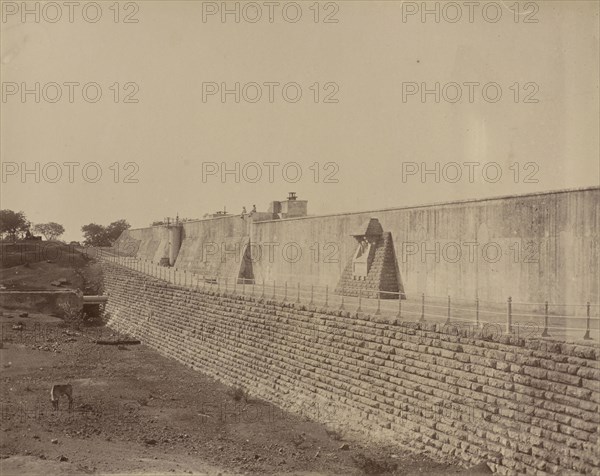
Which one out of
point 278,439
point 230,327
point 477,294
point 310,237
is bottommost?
point 278,439

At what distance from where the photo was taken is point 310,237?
72.6ft

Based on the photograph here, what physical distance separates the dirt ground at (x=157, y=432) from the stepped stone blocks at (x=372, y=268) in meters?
4.28

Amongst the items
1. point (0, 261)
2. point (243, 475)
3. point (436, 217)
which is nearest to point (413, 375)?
point (243, 475)

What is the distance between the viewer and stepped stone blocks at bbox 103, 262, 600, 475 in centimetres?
813

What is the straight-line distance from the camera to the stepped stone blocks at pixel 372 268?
17.0 m

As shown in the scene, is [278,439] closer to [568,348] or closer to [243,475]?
[243,475]

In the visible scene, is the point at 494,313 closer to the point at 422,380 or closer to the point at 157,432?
the point at 422,380

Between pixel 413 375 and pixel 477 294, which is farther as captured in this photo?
pixel 477 294

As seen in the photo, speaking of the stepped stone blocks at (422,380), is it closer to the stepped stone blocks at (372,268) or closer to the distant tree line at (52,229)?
the stepped stone blocks at (372,268)

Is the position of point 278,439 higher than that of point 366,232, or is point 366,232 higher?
point 366,232

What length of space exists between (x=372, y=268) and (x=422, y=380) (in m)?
6.90

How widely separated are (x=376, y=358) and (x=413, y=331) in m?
1.26

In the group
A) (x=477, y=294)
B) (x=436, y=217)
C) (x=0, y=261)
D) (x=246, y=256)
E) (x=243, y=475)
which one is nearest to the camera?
(x=243, y=475)

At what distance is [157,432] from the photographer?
1313 centimetres
